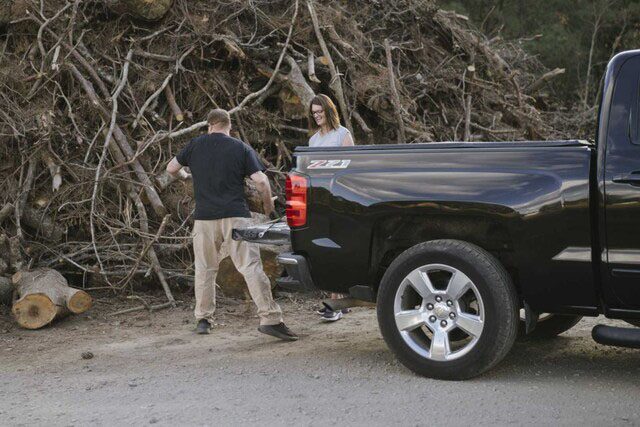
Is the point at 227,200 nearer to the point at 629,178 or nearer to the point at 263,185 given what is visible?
the point at 263,185

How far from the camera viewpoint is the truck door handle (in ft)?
16.8

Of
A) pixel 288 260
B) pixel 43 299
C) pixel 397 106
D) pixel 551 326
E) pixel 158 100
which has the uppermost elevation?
pixel 158 100

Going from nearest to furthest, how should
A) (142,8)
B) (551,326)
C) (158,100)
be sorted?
(551,326)
(142,8)
(158,100)

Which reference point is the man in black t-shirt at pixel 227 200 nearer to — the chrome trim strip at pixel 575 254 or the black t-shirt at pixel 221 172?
the black t-shirt at pixel 221 172

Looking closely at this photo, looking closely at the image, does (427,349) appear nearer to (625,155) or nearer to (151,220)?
(625,155)

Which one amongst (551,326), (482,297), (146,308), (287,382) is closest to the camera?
(482,297)

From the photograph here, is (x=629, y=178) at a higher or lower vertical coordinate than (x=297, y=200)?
higher

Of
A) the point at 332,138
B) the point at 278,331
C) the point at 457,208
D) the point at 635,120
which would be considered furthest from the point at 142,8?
the point at 635,120

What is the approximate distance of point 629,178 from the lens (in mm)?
5129

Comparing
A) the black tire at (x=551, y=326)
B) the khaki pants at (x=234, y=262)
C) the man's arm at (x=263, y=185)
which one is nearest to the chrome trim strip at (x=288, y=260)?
the khaki pants at (x=234, y=262)

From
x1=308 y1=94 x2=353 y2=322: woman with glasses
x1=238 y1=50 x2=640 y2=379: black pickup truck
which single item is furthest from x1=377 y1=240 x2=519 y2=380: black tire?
x1=308 y1=94 x2=353 y2=322: woman with glasses

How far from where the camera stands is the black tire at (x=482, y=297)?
539cm

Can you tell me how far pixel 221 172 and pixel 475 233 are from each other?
2.49m

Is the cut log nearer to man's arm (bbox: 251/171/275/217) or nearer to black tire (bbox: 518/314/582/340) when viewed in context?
man's arm (bbox: 251/171/275/217)
